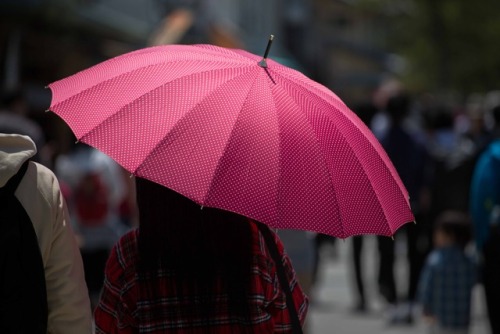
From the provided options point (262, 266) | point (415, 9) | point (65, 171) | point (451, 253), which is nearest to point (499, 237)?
point (451, 253)

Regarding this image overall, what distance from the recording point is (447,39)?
114ft

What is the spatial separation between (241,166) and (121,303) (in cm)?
63

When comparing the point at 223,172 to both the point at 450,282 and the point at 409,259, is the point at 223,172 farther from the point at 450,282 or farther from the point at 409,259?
the point at 409,259

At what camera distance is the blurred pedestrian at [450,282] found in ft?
24.9

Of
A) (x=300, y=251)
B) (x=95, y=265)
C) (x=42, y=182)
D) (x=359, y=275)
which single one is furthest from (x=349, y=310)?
(x=42, y=182)

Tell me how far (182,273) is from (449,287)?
4.44 m

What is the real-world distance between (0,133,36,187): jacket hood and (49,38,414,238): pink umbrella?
16 cm

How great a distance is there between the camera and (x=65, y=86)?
374 centimetres

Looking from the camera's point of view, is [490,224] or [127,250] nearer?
[127,250]

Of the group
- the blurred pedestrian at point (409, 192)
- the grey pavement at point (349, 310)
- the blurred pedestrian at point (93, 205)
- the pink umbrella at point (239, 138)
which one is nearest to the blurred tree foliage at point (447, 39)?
the grey pavement at point (349, 310)

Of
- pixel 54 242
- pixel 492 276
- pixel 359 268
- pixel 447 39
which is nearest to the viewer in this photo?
pixel 54 242

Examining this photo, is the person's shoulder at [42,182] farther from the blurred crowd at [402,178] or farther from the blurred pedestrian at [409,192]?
the blurred pedestrian at [409,192]

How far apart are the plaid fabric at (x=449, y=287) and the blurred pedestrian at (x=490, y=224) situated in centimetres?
104

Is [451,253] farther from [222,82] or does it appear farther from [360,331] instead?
[222,82]
